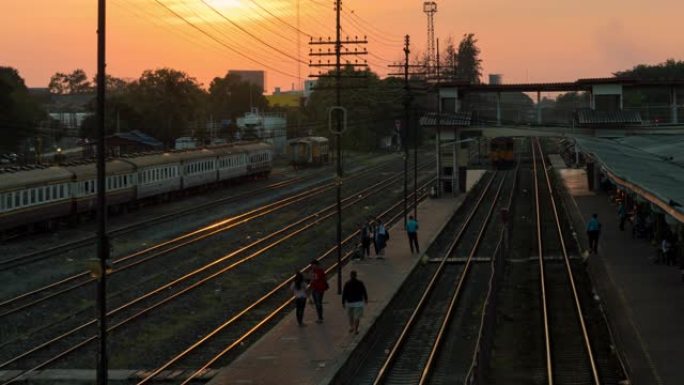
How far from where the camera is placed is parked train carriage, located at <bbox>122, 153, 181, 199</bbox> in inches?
1883

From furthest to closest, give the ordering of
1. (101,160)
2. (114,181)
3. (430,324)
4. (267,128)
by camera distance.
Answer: (267,128) → (114,181) → (430,324) → (101,160)

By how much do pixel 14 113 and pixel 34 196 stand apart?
41.0 metres

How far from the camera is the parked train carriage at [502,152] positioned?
284 ft

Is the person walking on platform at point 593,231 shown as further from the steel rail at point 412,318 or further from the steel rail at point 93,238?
the steel rail at point 93,238

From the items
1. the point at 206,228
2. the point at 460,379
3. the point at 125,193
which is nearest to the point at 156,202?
the point at 125,193

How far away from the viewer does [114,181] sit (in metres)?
44.1

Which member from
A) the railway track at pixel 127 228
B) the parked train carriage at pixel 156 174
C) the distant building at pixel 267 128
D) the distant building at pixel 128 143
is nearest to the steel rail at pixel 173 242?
the railway track at pixel 127 228

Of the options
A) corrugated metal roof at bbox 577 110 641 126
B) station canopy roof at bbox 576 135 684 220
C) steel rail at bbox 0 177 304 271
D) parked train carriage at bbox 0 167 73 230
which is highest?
corrugated metal roof at bbox 577 110 641 126

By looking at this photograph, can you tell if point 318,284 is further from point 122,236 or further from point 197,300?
point 122,236

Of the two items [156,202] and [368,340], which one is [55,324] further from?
[156,202]

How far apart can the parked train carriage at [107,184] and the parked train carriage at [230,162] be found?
1548 centimetres

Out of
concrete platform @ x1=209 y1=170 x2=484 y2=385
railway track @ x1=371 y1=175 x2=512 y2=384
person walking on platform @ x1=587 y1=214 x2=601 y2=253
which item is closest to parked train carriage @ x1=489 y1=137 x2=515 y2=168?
railway track @ x1=371 y1=175 x2=512 y2=384

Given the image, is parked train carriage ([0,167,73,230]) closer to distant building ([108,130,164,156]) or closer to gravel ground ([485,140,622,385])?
gravel ground ([485,140,622,385])

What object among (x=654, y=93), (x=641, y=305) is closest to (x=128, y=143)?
(x=641, y=305)
